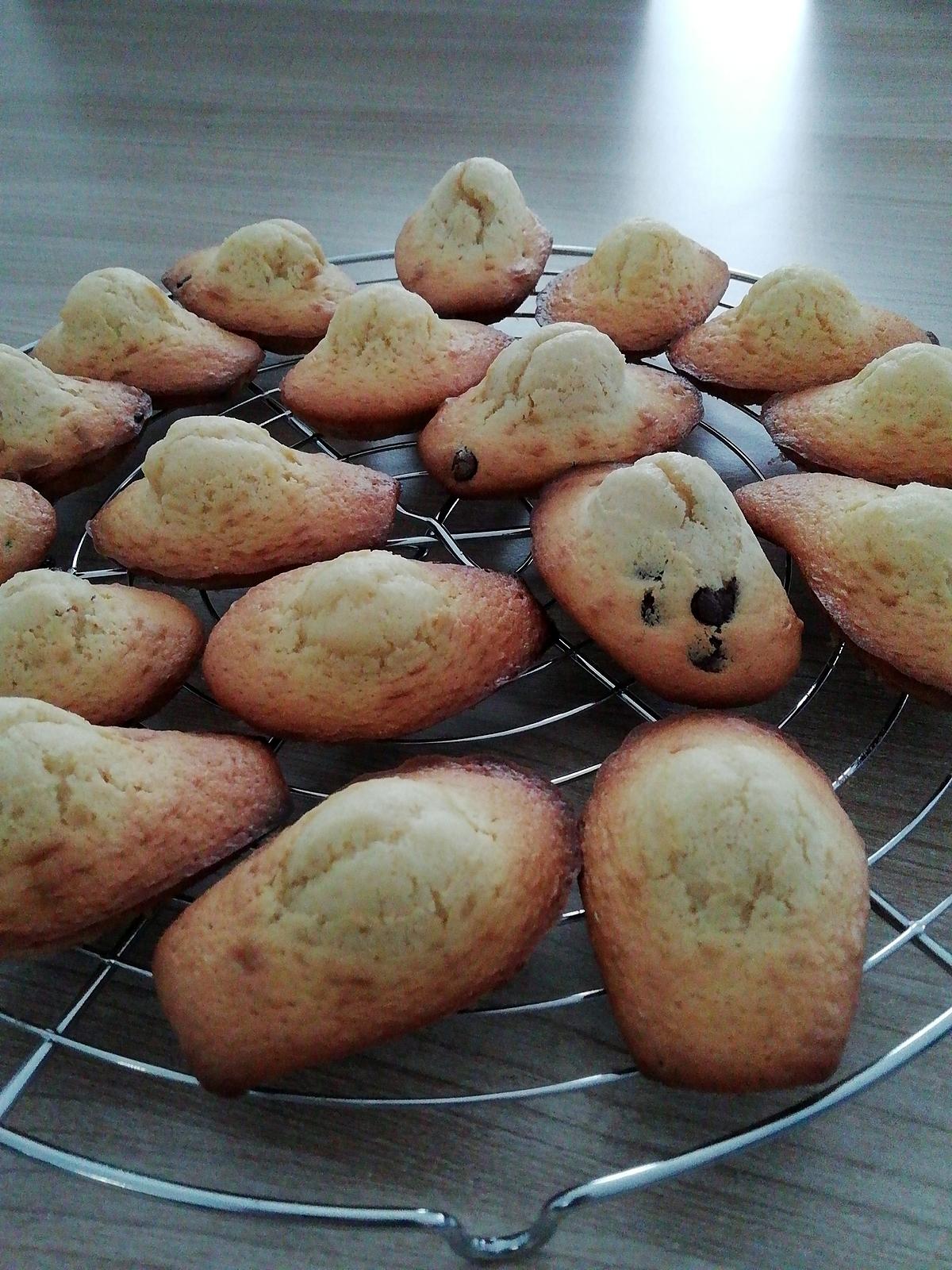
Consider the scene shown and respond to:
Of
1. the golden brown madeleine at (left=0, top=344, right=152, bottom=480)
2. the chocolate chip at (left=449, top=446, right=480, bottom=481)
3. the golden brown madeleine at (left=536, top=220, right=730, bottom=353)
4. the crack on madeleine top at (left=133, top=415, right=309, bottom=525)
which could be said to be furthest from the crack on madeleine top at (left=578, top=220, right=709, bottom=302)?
the golden brown madeleine at (left=0, top=344, right=152, bottom=480)

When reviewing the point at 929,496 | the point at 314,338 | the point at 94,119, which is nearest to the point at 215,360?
the point at 314,338

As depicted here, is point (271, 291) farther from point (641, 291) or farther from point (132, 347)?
point (641, 291)

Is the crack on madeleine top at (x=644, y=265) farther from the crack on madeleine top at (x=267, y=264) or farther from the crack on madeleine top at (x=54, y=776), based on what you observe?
the crack on madeleine top at (x=54, y=776)

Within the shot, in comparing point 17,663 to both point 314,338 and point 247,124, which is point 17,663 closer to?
point 314,338

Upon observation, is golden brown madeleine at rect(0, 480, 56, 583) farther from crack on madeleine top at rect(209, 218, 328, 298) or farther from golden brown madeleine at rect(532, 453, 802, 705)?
golden brown madeleine at rect(532, 453, 802, 705)

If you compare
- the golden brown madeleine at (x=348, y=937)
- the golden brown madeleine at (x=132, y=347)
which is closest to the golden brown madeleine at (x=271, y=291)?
the golden brown madeleine at (x=132, y=347)

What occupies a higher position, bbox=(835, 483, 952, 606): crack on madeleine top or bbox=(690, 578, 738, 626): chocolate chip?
bbox=(835, 483, 952, 606): crack on madeleine top
